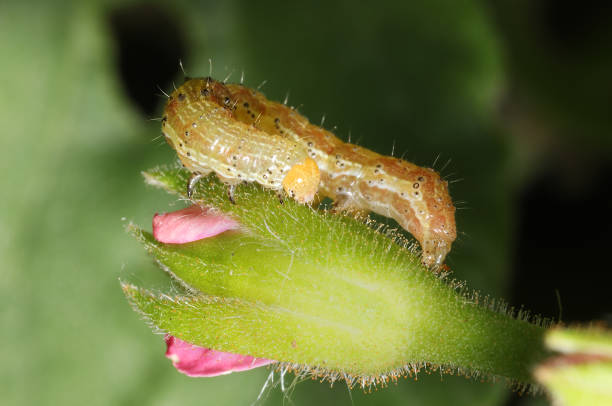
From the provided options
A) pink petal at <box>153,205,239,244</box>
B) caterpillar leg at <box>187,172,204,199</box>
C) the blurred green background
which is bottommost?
the blurred green background

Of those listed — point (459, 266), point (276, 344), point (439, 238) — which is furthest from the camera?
point (459, 266)

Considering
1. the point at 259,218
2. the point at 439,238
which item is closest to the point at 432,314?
the point at 439,238

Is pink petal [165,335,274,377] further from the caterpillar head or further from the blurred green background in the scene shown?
the blurred green background

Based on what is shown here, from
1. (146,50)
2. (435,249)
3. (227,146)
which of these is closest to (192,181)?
(227,146)

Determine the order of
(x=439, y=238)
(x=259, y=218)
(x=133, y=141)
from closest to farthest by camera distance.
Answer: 1. (x=259, y=218)
2. (x=439, y=238)
3. (x=133, y=141)

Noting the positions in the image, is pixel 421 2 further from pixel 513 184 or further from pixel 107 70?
pixel 107 70

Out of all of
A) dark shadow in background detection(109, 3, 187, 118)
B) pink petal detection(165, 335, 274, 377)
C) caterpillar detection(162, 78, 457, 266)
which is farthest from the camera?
dark shadow in background detection(109, 3, 187, 118)

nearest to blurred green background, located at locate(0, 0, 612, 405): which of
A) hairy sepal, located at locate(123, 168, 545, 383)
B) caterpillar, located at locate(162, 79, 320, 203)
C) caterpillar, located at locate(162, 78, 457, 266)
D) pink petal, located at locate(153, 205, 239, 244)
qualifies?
caterpillar, located at locate(162, 78, 457, 266)

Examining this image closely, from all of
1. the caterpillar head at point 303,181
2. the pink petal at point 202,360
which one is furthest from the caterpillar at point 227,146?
the pink petal at point 202,360

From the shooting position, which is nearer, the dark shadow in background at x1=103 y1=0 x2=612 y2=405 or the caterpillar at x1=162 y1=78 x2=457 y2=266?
the caterpillar at x1=162 y1=78 x2=457 y2=266
